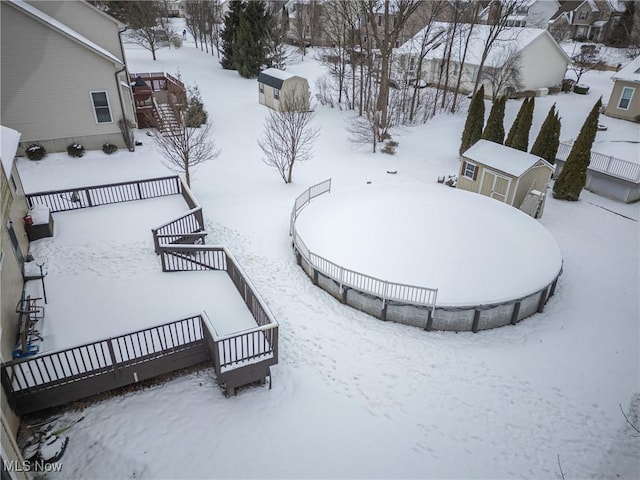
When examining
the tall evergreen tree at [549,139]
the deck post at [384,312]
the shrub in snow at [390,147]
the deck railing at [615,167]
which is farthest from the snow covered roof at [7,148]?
the deck railing at [615,167]

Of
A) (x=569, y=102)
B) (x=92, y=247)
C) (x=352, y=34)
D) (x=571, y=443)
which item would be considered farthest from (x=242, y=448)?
(x=569, y=102)

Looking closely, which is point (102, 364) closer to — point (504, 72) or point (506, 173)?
point (506, 173)

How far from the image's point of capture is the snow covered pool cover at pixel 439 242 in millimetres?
13133

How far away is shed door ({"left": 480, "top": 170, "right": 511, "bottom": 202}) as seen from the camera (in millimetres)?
18891

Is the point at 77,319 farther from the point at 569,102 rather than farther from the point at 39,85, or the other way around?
the point at 569,102

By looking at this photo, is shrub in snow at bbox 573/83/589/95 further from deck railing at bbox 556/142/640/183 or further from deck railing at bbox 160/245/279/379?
deck railing at bbox 160/245/279/379

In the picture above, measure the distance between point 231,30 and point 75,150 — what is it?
26.3 m

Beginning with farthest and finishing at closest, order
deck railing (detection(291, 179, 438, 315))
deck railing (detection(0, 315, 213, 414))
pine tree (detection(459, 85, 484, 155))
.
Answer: pine tree (detection(459, 85, 484, 155)), deck railing (detection(291, 179, 438, 315)), deck railing (detection(0, 315, 213, 414))

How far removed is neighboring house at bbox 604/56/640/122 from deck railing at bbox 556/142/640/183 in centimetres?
1328

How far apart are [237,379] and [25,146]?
61.3ft

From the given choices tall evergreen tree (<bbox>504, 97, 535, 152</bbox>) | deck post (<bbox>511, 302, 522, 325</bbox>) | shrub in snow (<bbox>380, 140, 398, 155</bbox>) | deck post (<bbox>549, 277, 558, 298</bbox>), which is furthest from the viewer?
shrub in snow (<bbox>380, 140, 398, 155</bbox>)

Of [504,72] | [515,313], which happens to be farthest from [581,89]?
[515,313]

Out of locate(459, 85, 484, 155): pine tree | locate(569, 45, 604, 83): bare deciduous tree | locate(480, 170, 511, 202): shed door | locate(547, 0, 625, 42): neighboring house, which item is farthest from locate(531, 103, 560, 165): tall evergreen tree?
locate(547, 0, 625, 42): neighboring house

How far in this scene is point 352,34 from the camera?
32.2 meters
